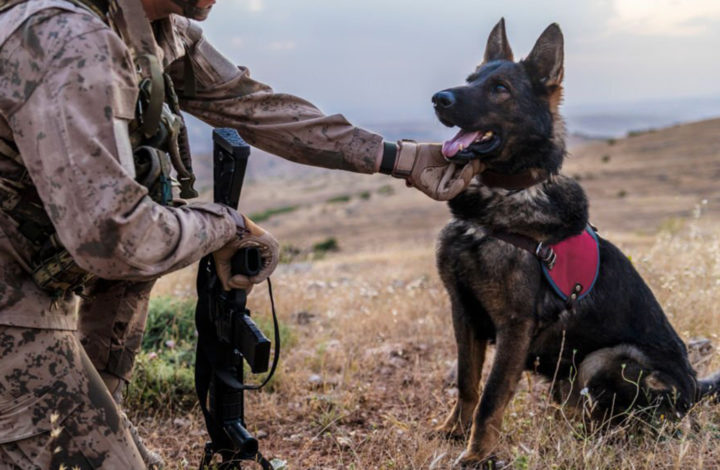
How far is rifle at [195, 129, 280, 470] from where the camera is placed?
274 cm

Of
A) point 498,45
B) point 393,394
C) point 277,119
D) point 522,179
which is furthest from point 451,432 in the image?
point 498,45

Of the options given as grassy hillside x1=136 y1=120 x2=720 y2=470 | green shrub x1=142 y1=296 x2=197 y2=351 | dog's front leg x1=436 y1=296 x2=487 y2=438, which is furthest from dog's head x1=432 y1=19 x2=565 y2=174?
green shrub x1=142 y1=296 x2=197 y2=351

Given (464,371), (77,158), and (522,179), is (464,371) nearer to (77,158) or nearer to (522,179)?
(522,179)

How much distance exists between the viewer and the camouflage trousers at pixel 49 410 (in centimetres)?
240

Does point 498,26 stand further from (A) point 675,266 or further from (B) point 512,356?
(A) point 675,266

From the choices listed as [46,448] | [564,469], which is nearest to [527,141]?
[564,469]

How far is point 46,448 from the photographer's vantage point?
2.41m

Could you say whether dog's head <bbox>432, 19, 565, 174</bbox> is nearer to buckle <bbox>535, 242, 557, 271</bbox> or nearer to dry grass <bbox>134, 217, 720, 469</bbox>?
buckle <bbox>535, 242, 557, 271</bbox>

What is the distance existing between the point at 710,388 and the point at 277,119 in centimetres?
287

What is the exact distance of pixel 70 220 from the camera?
85.6 inches

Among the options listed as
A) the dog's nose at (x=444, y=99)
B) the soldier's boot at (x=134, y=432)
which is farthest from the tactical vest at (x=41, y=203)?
the dog's nose at (x=444, y=99)

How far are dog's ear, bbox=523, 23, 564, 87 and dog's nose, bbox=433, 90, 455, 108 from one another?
49 centimetres

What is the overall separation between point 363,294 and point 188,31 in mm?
3881

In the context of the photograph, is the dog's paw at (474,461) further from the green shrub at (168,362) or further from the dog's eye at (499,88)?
the dog's eye at (499,88)
